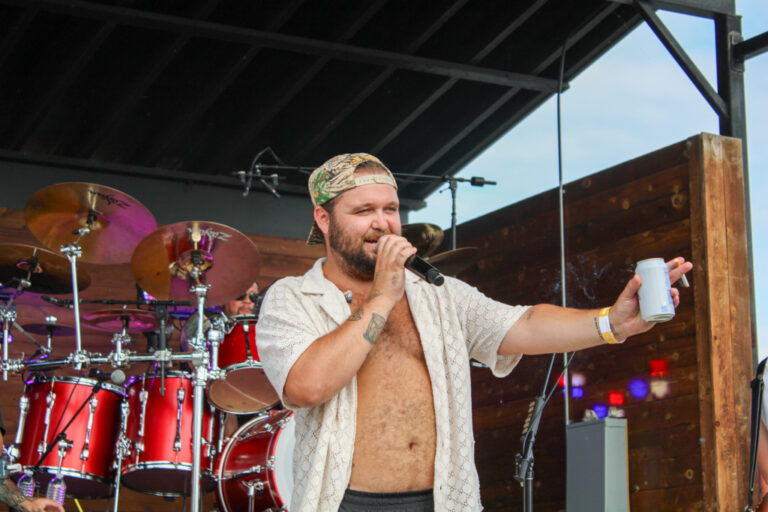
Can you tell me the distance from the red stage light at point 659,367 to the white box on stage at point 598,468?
29 cm

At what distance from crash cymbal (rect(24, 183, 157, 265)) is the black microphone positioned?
9.50ft

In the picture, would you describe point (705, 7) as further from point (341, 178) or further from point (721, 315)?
point (341, 178)

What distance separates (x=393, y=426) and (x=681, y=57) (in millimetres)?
3901

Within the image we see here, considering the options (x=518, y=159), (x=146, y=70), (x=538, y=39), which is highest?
(x=538, y=39)

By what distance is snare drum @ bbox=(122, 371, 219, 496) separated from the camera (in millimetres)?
4738

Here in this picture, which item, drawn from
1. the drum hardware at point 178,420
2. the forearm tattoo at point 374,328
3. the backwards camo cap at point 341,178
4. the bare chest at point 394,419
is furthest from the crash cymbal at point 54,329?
the forearm tattoo at point 374,328

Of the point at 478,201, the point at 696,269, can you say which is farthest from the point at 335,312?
the point at 478,201

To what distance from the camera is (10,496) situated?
3461 mm

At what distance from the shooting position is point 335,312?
2.16m

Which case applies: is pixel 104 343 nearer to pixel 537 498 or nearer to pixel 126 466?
pixel 126 466

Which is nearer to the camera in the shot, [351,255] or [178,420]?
[351,255]

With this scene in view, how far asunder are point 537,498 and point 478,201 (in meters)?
1.97

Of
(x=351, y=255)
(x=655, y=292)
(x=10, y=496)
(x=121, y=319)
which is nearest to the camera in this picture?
(x=655, y=292)

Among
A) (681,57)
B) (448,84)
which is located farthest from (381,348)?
(448,84)
